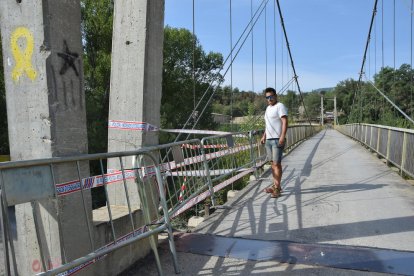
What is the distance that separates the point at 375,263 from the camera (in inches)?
139

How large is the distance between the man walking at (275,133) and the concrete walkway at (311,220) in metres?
0.29

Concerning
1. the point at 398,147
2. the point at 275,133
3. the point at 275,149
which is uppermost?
the point at 275,133

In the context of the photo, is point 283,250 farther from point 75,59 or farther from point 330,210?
point 75,59

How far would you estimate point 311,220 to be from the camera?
498 cm

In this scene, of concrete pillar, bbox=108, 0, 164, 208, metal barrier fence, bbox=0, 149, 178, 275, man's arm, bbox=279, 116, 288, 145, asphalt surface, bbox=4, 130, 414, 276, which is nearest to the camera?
metal barrier fence, bbox=0, 149, 178, 275

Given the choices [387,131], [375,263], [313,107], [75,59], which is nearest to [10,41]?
[75,59]

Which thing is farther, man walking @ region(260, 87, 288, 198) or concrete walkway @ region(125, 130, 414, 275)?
man walking @ region(260, 87, 288, 198)

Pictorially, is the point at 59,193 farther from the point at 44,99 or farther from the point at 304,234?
the point at 304,234

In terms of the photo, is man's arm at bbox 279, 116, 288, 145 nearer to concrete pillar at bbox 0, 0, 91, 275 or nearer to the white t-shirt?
the white t-shirt

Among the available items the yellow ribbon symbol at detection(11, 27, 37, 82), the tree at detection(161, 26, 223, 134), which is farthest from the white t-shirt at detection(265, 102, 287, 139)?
the tree at detection(161, 26, 223, 134)

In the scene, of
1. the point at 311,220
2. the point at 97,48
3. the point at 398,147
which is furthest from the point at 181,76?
the point at 311,220

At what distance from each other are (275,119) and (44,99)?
14.5 feet

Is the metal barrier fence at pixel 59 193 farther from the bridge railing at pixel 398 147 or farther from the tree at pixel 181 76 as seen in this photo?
the tree at pixel 181 76

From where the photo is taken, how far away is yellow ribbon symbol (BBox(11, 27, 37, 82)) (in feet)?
8.98
